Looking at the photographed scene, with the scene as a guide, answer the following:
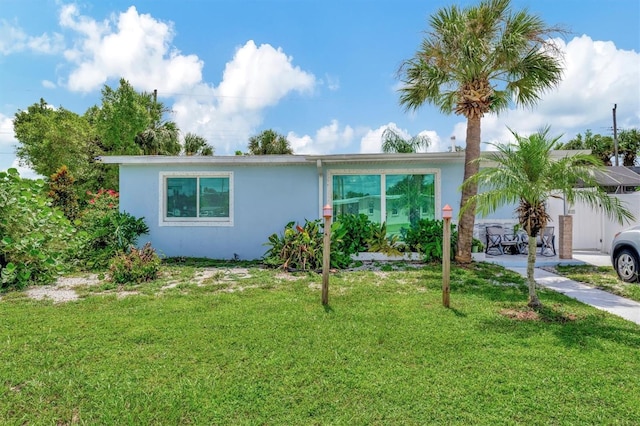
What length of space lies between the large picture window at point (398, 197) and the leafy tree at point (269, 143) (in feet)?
50.3

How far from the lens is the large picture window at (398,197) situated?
33.1ft

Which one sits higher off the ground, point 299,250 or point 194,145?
point 194,145

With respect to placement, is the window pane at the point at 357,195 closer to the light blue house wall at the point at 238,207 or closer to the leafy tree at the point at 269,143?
the light blue house wall at the point at 238,207

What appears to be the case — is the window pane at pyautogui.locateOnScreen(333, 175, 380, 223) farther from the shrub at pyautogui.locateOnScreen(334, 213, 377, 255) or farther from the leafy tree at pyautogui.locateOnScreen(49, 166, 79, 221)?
the leafy tree at pyautogui.locateOnScreen(49, 166, 79, 221)

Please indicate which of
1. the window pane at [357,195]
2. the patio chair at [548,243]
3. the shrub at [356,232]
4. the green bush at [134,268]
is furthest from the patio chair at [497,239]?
the green bush at [134,268]

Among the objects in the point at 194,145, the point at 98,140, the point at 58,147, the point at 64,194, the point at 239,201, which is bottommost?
the point at 239,201

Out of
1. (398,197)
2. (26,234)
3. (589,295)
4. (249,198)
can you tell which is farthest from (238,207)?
(589,295)

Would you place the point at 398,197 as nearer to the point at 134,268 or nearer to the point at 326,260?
the point at 326,260

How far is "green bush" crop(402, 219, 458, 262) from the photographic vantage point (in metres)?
9.15

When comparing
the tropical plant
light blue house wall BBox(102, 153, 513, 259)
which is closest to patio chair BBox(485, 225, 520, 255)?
light blue house wall BBox(102, 153, 513, 259)

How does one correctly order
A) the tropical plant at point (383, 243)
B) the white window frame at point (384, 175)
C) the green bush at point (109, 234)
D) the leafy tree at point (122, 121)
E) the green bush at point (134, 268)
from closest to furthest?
the green bush at point (134, 268) < the green bush at point (109, 234) < the tropical plant at point (383, 243) < the white window frame at point (384, 175) < the leafy tree at point (122, 121)

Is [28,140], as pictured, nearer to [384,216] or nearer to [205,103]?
[205,103]

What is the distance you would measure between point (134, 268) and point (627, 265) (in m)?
9.88

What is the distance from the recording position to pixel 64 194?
626 inches
